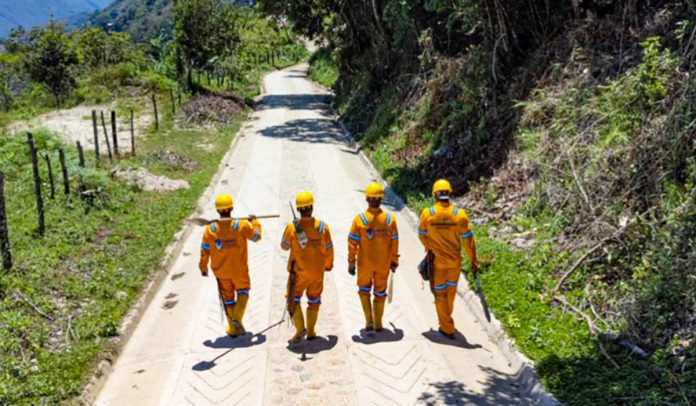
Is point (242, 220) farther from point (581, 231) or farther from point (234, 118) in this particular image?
point (234, 118)

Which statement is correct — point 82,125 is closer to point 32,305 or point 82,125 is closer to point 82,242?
point 82,242

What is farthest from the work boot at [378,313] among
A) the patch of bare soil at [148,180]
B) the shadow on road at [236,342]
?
the patch of bare soil at [148,180]

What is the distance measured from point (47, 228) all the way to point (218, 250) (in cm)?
506

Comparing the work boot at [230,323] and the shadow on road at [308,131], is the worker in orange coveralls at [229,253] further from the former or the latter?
the shadow on road at [308,131]

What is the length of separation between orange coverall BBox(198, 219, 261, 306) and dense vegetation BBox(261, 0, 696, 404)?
11.1ft

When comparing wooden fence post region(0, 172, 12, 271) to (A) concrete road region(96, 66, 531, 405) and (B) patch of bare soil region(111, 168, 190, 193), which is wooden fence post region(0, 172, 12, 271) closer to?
(A) concrete road region(96, 66, 531, 405)

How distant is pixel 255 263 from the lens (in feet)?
32.3

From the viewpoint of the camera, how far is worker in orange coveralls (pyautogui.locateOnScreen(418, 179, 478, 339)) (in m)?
6.83

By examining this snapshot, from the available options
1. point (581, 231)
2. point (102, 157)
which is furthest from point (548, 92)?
point (102, 157)

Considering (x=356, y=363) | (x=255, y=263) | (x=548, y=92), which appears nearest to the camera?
(x=356, y=363)

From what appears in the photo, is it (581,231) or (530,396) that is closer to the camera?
(530,396)

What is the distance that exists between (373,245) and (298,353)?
157cm

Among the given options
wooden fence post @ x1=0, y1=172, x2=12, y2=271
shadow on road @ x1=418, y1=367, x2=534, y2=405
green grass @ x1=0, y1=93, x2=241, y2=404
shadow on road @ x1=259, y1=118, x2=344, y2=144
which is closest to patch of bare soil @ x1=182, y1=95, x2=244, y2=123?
shadow on road @ x1=259, y1=118, x2=344, y2=144

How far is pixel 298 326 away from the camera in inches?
273
